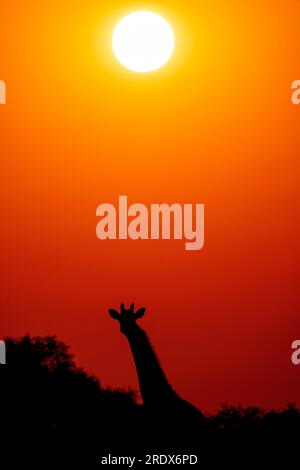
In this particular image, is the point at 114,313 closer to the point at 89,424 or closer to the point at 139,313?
the point at 139,313

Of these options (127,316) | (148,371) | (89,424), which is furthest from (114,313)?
(89,424)

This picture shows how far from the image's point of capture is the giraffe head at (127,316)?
145 inches

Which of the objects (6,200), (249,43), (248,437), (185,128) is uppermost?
(249,43)

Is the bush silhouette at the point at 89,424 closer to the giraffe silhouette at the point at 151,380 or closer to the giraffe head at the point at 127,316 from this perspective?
the giraffe silhouette at the point at 151,380

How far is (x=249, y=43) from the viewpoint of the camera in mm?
3590

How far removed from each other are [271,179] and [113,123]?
0.72m

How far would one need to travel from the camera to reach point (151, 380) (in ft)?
12.0

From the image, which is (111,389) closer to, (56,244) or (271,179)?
(56,244)

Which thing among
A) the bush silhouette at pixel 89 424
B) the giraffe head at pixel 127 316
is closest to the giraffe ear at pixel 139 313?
the giraffe head at pixel 127 316

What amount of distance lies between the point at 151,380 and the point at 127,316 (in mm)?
293

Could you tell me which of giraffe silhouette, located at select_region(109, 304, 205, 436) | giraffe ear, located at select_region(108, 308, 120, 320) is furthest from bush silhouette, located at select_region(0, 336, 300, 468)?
giraffe ear, located at select_region(108, 308, 120, 320)

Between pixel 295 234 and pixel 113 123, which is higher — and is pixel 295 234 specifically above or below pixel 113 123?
below

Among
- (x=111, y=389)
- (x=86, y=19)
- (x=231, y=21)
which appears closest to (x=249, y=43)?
(x=231, y=21)

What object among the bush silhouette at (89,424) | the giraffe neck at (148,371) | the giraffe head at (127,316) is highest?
the giraffe head at (127,316)
